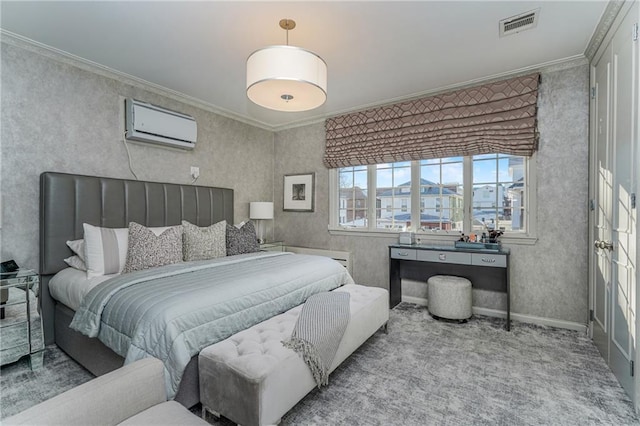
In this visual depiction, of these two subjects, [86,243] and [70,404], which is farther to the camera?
[86,243]

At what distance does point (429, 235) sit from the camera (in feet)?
12.0

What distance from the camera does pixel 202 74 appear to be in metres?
3.12

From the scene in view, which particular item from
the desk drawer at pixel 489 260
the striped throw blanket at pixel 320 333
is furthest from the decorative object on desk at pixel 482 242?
the striped throw blanket at pixel 320 333

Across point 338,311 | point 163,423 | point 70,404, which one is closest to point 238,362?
point 163,423

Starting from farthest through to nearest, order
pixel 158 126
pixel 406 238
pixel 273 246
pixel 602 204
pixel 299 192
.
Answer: pixel 299 192
pixel 273 246
pixel 406 238
pixel 158 126
pixel 602 204

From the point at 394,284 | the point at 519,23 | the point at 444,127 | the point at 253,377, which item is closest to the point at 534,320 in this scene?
the point at 394,284

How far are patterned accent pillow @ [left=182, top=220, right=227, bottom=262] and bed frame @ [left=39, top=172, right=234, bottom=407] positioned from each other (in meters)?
0.47

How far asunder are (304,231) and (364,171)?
1.30 m

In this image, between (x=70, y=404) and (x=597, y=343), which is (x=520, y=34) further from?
(x=70, y=404)

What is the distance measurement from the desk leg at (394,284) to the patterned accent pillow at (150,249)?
2.32m

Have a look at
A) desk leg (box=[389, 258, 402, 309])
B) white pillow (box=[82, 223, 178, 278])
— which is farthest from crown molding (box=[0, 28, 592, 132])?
desk leg (box=[389, 258, 402, 309])

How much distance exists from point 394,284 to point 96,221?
10.5ft

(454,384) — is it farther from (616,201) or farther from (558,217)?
(558,217)

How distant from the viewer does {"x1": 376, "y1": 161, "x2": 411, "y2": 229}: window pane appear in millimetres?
3932
